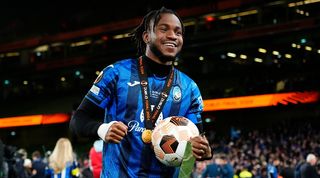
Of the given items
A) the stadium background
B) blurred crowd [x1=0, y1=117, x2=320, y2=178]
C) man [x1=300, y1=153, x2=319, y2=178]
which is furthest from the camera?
the stadium background

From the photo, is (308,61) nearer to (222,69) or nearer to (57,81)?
(222,69)

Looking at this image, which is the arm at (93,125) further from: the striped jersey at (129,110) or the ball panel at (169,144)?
the ball panel at (169,144)

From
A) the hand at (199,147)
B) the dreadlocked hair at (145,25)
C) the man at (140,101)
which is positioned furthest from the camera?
the dreadlocked hair at (145,25)

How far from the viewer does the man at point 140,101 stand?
407cm

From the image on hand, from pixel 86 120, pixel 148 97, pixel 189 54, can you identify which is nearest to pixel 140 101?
pixel 148 97

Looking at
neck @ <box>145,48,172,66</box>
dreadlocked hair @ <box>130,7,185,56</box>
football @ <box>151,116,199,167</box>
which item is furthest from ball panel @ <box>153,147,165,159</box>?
dreadlocked hair @ <box>130,7,185,56</box>

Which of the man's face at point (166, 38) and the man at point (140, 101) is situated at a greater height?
the man's face at point (166, 38)

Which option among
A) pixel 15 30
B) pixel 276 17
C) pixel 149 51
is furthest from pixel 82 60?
pixel 149 51

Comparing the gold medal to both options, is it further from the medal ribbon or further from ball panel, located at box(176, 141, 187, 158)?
ball panel, located at box(176, 141, 187, 158)

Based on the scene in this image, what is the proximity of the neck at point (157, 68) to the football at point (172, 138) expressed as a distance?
455mm

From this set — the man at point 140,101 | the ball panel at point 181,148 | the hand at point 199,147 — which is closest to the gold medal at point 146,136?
the man at point 140,101

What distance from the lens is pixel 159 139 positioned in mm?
3820

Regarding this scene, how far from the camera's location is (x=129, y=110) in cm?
413

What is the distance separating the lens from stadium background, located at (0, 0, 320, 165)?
118 feet
